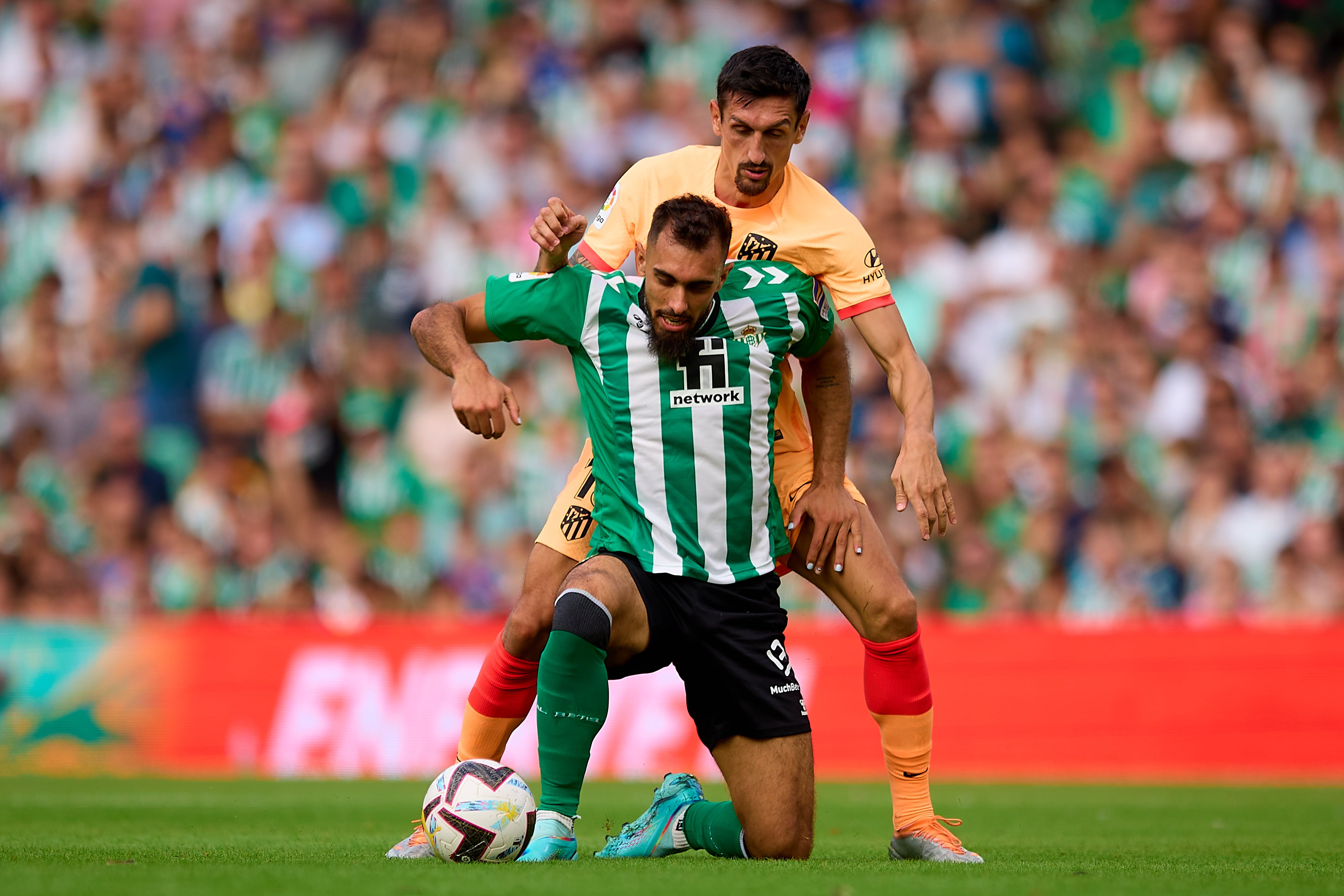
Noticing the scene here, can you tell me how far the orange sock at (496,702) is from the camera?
595 cm

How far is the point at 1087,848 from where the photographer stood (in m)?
6.32

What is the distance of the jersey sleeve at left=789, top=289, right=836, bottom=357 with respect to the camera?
19.4ft

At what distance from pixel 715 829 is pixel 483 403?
1.76 m

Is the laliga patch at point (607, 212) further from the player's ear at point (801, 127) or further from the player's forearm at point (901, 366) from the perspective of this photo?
the player's forearm at point (901, 366)

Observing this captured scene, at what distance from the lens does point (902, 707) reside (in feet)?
19.8

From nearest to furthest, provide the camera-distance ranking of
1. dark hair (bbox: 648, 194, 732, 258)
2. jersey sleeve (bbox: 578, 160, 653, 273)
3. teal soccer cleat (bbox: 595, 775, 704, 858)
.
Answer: dark hair (bbox: 648, 194, 732, 258)
teal soccer cleat (bbox: 595, 775, 704, 858)
jersey sleeve (bbox: 578, 160, 653, 273)

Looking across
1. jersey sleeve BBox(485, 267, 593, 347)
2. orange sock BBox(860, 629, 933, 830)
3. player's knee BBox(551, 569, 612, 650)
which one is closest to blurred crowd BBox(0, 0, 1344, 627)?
orange sock BBox(860, 629, 933, 830)

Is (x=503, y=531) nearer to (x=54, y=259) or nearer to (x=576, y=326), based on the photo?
(x=54, y=259)

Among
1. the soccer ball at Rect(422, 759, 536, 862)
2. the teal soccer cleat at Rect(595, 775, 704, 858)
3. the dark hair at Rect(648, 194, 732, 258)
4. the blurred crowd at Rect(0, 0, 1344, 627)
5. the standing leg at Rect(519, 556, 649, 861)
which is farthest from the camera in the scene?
the blurred crowd at Rect(0, 0, 1344, 627)

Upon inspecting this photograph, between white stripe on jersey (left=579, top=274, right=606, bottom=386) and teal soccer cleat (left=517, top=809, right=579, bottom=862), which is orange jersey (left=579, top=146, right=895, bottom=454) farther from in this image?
teal soccer cleat (left=517, top=809, right=579, bottom=862)

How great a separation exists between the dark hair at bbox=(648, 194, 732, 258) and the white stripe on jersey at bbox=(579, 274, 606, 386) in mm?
324

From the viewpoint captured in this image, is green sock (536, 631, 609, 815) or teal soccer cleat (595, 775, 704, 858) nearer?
green sock (536, 631, 609, 815)

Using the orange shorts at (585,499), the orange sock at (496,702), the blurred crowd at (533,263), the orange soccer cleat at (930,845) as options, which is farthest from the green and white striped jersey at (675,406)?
the blurred crowd at (533,263)

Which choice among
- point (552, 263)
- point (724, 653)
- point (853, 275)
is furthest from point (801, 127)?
point (724, 653)
